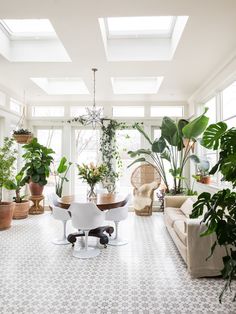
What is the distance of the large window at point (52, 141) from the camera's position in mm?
6891

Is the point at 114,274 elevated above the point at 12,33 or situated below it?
below

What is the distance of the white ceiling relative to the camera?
2.52 metres

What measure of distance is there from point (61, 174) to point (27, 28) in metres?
3.86

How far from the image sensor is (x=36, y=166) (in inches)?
228

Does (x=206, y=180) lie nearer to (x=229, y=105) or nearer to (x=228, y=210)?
(x=229, y=105)

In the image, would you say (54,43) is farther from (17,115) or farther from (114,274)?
(114,274)

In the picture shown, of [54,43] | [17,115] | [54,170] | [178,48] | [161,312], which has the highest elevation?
[54,43]

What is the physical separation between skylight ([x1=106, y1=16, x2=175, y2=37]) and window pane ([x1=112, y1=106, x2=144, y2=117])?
122 inches

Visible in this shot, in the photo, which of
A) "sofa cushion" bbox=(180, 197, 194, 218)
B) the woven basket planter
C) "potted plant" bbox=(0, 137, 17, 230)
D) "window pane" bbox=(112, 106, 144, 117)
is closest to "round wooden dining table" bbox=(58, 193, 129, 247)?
"sofa cushion" bbox=(180, 197, 194, 218)

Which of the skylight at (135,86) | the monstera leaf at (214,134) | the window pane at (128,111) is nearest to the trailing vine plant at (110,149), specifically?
the window pane at (128,111)

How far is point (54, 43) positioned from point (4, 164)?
92.5 inches

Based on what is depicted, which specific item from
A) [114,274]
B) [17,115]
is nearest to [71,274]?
[114,274]

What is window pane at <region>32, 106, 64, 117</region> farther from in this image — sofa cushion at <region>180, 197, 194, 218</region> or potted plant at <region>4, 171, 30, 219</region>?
sofa cushion at <region>180, 197, 194, 218</region>

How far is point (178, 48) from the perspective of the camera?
11.5 ft
